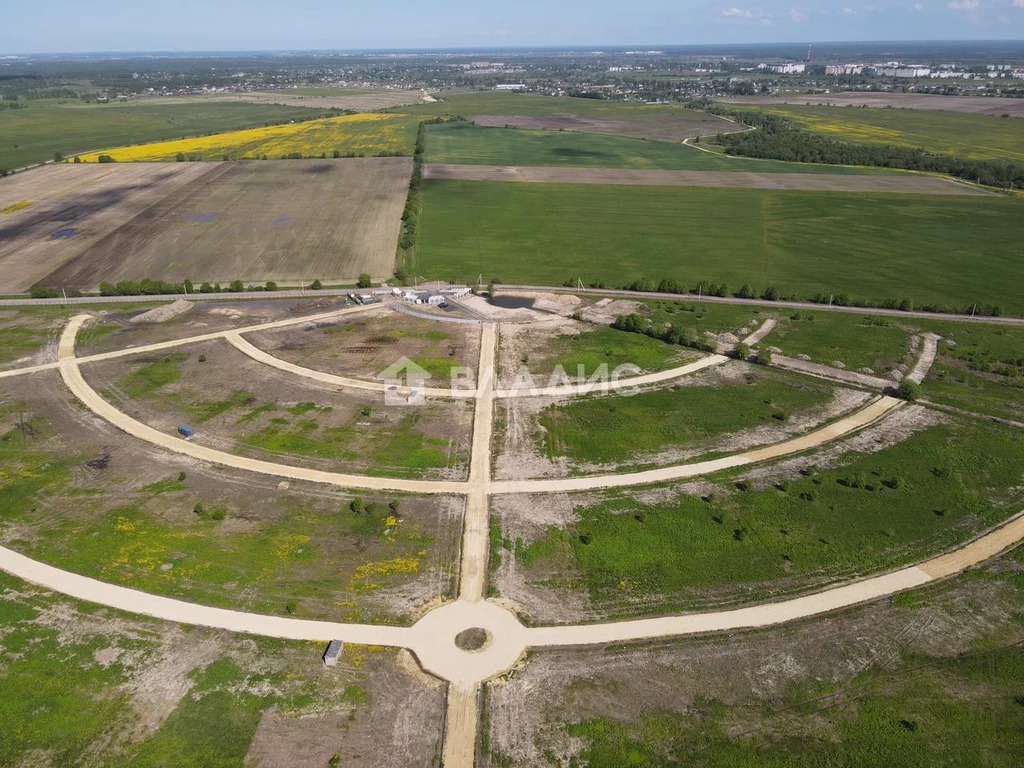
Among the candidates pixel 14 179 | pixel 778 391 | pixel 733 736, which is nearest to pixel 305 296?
pixel 778 391

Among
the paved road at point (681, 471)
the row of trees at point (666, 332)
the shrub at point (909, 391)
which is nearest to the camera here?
the paved road at point (681, 471)

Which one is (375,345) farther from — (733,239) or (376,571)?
(733,239)

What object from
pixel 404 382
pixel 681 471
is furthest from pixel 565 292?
pixel 681 471

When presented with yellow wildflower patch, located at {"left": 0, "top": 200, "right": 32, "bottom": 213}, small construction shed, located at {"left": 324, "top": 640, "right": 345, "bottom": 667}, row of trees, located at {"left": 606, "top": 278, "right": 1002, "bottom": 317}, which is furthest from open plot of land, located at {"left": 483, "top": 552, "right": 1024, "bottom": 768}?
yellow wildflower patch, located at {"left": 0, "top": 200, "right": 32, "bottom": 213}

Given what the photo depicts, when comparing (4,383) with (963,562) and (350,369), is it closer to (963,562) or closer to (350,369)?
(350,369)

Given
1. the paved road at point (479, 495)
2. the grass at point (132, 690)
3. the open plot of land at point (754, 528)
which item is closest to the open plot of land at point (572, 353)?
the paved road at point (479, 495)

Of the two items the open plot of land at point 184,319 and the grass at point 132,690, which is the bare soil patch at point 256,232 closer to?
the open plot of land at point 184,319
